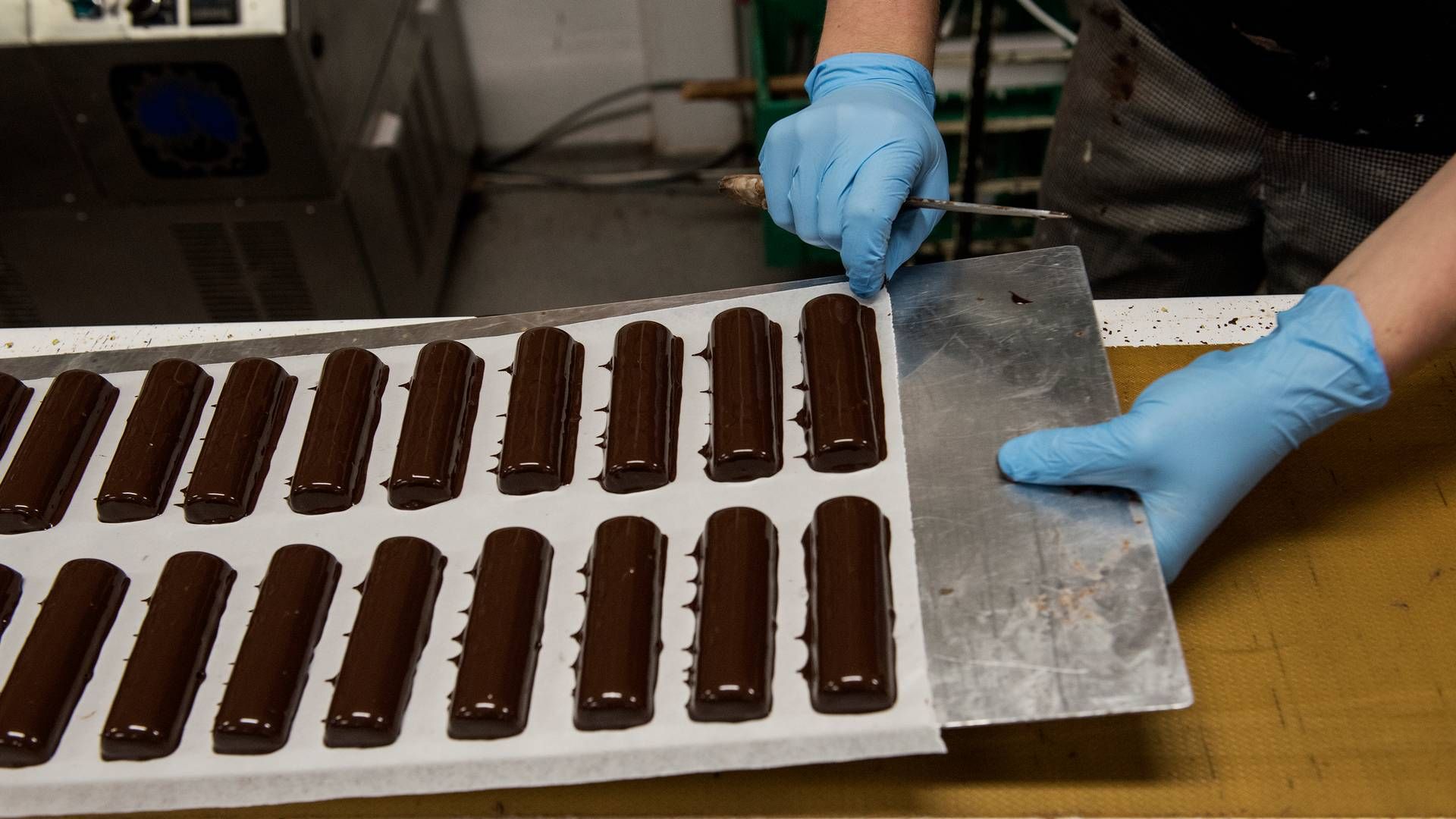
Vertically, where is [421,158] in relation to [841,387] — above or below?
below

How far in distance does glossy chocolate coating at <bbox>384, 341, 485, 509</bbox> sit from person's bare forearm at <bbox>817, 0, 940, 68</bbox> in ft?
3.17

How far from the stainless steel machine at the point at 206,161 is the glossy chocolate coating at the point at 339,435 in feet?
4.11

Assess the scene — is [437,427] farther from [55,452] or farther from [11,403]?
[11,403]

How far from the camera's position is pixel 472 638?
1.50 m

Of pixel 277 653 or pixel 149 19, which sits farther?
pixel 149 19

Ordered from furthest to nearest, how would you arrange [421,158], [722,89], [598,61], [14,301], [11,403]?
[598,61]
[722,89]
[421,158]
[14,301]
[11,403]

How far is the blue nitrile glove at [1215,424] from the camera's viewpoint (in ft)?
4.80

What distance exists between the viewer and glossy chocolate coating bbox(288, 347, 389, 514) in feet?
5.65

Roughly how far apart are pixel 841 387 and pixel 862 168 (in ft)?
1.35

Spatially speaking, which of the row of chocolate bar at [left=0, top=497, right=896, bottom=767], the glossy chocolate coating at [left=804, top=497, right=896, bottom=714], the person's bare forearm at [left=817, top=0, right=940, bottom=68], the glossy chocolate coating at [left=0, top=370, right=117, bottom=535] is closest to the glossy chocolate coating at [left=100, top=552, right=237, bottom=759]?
the row of chocolate bar at [left=0, top=497, right=896, bottom=767]

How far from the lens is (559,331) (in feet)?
6.15

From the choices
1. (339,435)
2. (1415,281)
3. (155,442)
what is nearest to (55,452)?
(155,442)

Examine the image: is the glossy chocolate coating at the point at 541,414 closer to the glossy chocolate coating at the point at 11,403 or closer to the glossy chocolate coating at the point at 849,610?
the glossy chocolate coating at the point at 849,610

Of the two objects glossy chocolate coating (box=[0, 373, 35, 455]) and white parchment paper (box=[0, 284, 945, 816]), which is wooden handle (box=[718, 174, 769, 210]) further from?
glossy chocolate coating (box=[0, 373, 35, 455])
